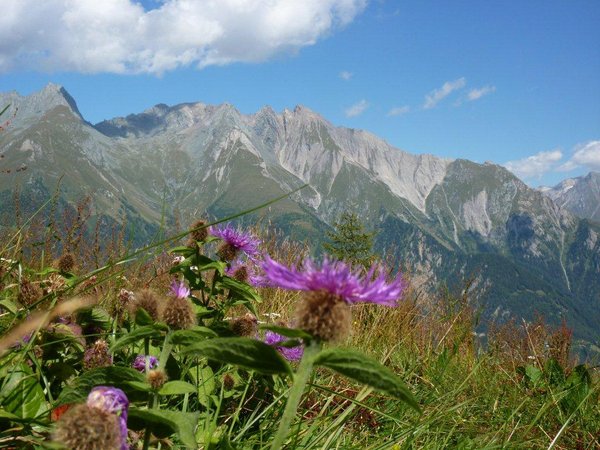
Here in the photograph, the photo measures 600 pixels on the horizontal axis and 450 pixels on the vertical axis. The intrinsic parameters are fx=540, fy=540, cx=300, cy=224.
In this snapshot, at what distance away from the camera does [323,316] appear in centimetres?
100

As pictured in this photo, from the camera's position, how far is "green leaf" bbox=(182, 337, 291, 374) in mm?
917

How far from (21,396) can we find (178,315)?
48cm

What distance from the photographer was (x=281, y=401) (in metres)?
2.38

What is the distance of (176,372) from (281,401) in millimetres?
718

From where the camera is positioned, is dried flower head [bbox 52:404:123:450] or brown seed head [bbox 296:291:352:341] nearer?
dried flower head [bbox 52:404:123:450]

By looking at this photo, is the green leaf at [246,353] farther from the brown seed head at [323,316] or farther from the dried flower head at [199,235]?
the dried flower head at [199,235]

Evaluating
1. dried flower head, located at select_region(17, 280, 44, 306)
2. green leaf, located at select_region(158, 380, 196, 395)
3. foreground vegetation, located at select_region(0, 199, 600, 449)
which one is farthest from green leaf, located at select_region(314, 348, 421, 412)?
dried flower head, located at select_region(17, 280, 44, 306)

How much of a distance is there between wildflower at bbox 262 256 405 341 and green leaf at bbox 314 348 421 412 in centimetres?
5

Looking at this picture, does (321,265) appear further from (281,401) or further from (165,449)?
(281,401)

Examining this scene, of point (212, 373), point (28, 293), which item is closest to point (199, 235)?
point (212, 373)

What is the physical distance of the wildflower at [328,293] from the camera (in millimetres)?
995

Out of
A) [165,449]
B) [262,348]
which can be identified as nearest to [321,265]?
[262,348]

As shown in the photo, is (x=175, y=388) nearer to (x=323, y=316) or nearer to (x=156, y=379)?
(x=156, y=379)

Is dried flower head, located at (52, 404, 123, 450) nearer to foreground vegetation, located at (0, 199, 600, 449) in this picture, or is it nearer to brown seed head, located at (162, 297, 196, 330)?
foreground vegetation, located at (0, 199, 600, 449)
